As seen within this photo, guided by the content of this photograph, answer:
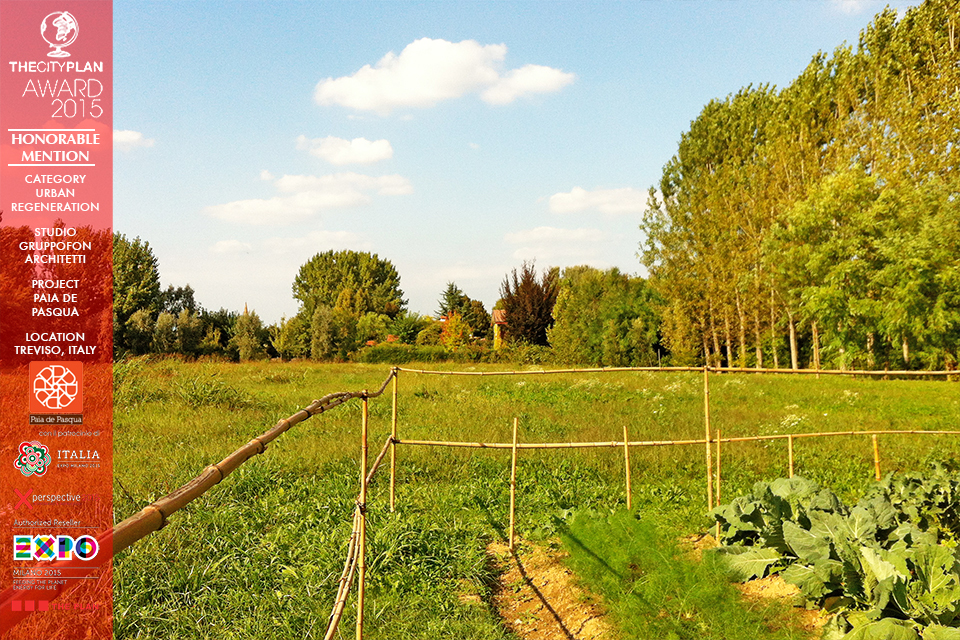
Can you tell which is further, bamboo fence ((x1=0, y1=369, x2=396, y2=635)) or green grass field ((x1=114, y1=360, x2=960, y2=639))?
green grass field ((x1=114, y1=360, x2=960, y2=639))

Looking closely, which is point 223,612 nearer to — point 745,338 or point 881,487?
point 881,487

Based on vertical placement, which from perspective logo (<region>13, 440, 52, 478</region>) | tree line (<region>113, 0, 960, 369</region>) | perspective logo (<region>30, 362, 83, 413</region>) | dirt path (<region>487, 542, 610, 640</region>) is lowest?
dirt path (<region>487, 542, 610, 640</region>)

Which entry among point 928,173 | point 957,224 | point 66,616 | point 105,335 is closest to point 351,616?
point 66,616

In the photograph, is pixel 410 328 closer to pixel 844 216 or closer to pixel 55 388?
pixel 844 216

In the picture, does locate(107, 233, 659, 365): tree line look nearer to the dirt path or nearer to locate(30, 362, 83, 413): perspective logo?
locate(30, 362, 83, 413): perspective logo

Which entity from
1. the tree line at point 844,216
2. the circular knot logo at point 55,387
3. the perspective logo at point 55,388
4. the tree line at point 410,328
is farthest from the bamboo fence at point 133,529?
the tree line at point 410,328

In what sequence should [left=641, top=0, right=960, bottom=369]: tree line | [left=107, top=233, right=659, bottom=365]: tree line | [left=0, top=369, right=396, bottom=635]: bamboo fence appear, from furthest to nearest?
[left=107, top=233, right=659, bottom=365]: tree line
[left=641, top=0, right=960, bottom=369]: tree line
[left=0, top=369, right=396, bottom=635]: bamboo fence

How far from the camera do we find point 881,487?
559cm

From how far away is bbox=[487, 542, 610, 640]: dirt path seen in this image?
4.09m

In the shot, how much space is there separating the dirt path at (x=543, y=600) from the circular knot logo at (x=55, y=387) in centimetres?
691

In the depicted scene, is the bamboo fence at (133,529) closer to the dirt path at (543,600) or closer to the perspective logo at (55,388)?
the dirt path at (543,600)

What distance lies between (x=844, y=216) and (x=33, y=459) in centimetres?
2225

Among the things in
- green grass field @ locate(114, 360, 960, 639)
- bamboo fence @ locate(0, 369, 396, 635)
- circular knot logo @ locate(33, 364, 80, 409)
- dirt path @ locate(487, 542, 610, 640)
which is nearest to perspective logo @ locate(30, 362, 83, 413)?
circular knot logo @ locate(33, 364, 80, 409)

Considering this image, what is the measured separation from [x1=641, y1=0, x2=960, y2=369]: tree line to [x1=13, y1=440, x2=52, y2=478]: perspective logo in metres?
21.0
